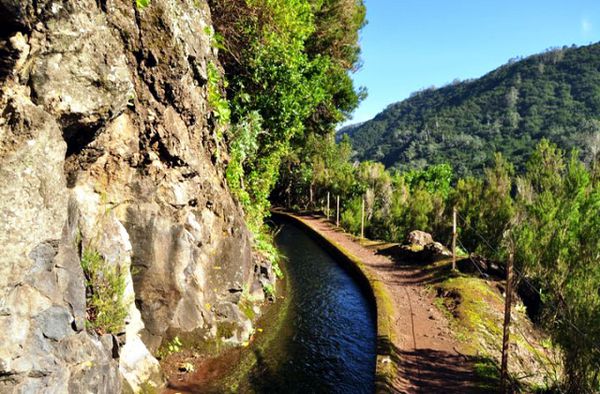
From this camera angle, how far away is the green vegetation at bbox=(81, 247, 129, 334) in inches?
216

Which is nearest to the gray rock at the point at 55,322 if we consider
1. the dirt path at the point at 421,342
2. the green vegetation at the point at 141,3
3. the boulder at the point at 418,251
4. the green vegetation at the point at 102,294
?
the green vegetation at the point at 102,294

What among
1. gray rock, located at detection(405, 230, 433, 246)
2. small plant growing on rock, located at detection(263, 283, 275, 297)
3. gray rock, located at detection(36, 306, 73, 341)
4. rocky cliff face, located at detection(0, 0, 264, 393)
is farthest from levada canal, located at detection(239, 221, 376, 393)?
gray rock, located at detection(36, 306, 73, 341)

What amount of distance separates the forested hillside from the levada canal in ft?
189

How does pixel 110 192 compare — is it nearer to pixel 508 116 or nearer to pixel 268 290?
pixel 268 290

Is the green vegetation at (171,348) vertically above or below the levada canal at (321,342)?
above

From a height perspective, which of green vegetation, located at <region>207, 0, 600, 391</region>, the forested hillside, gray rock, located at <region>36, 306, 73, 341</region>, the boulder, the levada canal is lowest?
the levada canal

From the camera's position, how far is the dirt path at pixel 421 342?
717 cm

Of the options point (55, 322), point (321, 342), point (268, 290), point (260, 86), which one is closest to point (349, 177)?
point (260, 86)

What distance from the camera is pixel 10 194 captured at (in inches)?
153

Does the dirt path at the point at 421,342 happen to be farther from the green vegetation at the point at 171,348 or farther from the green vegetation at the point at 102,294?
the green vegetation at the point at 102,294

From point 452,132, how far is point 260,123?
97.7 metres

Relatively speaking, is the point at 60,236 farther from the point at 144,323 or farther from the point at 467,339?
the point at 467,339

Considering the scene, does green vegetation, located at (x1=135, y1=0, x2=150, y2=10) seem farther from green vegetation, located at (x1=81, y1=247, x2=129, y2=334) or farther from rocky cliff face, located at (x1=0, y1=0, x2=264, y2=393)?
green vegetation, located at (x1=81, y1=247, x2=129, y2=334)

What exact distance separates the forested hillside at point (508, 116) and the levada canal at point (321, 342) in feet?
189
